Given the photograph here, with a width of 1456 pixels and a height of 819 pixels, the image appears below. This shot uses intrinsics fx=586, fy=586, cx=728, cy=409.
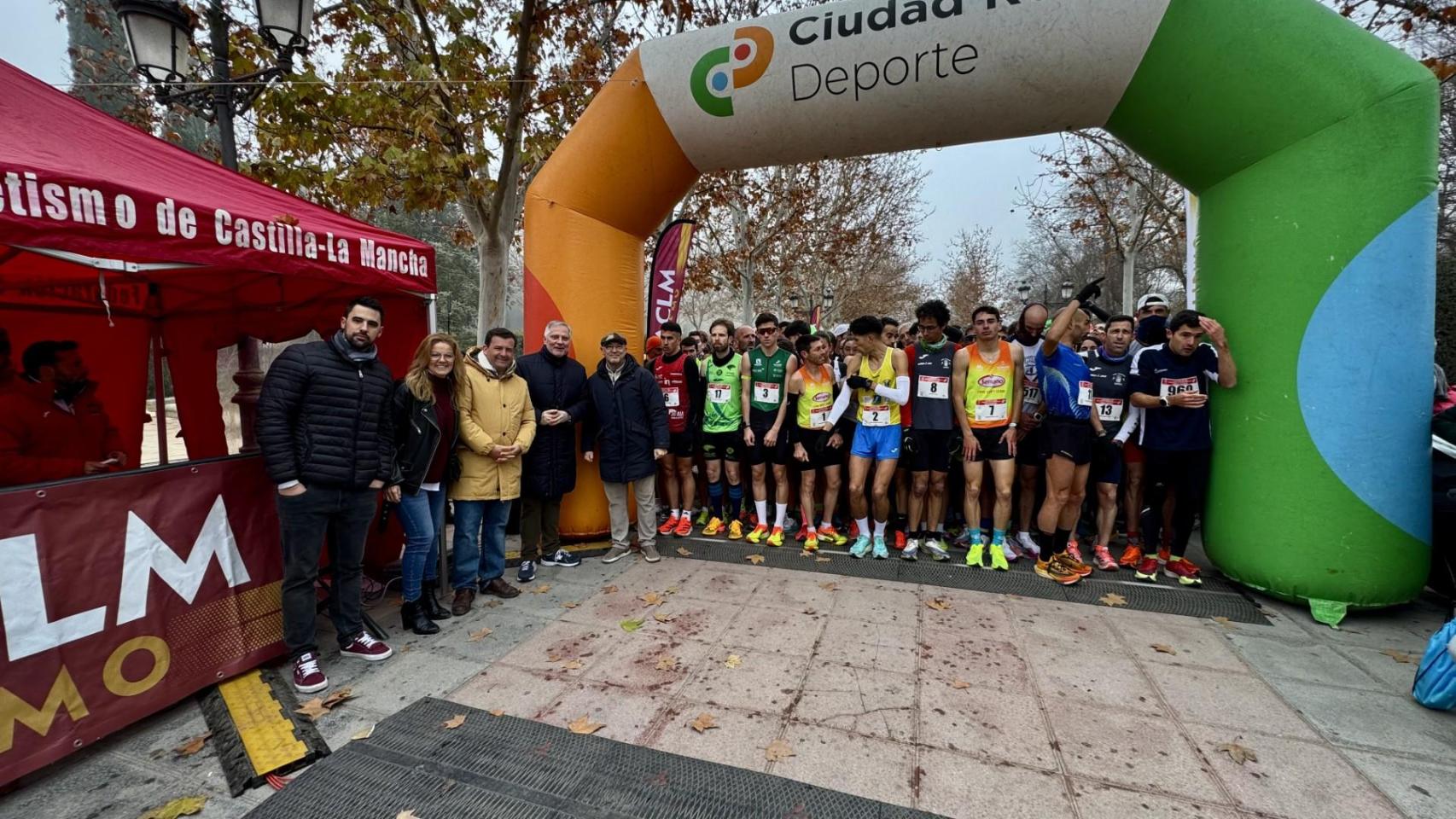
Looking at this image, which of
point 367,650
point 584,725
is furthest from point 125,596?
point 584,725

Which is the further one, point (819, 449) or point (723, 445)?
point (723, 445)

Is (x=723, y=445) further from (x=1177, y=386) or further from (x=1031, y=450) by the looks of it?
(x=1177, y=386)

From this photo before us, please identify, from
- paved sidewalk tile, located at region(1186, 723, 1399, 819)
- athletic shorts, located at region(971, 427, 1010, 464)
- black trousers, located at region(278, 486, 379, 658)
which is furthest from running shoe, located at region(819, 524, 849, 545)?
black trousers, located at region(278, 486, 379, 658)

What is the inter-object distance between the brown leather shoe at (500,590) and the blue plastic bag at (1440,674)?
5.34 meters

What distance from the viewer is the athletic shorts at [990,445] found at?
496cm

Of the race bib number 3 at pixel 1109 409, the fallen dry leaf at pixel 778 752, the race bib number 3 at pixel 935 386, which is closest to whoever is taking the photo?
the fallen dry leaf at pixel 778 752

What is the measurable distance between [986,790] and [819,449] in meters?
3.38

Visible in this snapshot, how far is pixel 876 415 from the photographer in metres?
5.23

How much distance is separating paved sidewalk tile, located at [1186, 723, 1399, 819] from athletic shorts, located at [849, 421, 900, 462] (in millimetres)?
2804

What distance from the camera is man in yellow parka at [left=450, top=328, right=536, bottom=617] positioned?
4.25m

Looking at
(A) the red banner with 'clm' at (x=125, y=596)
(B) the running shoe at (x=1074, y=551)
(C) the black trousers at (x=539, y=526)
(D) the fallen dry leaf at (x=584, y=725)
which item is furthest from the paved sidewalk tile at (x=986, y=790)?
(A) the red banner with 'clm' at (x=125, y=596)

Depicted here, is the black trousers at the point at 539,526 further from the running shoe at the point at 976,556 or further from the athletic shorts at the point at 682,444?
the running shoe at the point at 976,556

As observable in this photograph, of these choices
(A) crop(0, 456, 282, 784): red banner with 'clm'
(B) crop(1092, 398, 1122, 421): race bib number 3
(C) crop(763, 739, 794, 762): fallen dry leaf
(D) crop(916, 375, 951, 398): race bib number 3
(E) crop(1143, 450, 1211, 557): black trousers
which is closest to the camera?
(A) crop(0, 456, 282, 784): red banner with 'clm'

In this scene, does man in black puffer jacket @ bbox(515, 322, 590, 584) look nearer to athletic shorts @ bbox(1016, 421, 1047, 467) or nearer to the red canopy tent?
the red canopy tent
